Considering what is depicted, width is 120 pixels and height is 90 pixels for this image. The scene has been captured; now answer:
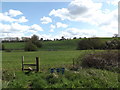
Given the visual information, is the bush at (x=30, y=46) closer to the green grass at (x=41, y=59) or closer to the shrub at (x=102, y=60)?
the green grass at (x=41, y=59)

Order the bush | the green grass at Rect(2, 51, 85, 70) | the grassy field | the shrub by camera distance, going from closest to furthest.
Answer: the shrub, the green grass at Rect(2, 51, 85, 70), the bush, the grassy field

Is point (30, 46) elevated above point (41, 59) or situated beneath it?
elevated above

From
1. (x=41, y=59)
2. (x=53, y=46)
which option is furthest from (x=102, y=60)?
(x=53, y=46)

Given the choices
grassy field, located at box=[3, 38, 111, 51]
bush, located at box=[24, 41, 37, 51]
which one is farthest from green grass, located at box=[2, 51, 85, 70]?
grassy field, located at box=[3, 38, 111, 51]

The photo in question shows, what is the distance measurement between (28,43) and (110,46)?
2177 inches

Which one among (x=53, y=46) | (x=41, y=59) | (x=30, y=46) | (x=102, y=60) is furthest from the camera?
(x=53, y=46)

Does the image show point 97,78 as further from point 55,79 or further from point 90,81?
point 55,79

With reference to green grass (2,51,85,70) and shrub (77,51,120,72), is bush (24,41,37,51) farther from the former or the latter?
shrub (77,51,120,72)

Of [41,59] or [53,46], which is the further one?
[53,46]

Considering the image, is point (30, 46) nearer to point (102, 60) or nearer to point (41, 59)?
point (41, 59)

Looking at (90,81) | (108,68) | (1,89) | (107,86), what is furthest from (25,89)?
(108,68)

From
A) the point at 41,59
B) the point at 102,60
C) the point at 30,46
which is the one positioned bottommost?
the point at 41,59

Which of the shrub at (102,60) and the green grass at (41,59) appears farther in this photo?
the green grass at (41,59)

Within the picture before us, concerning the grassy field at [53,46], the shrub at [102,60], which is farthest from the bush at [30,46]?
the shrub at [102,60]
